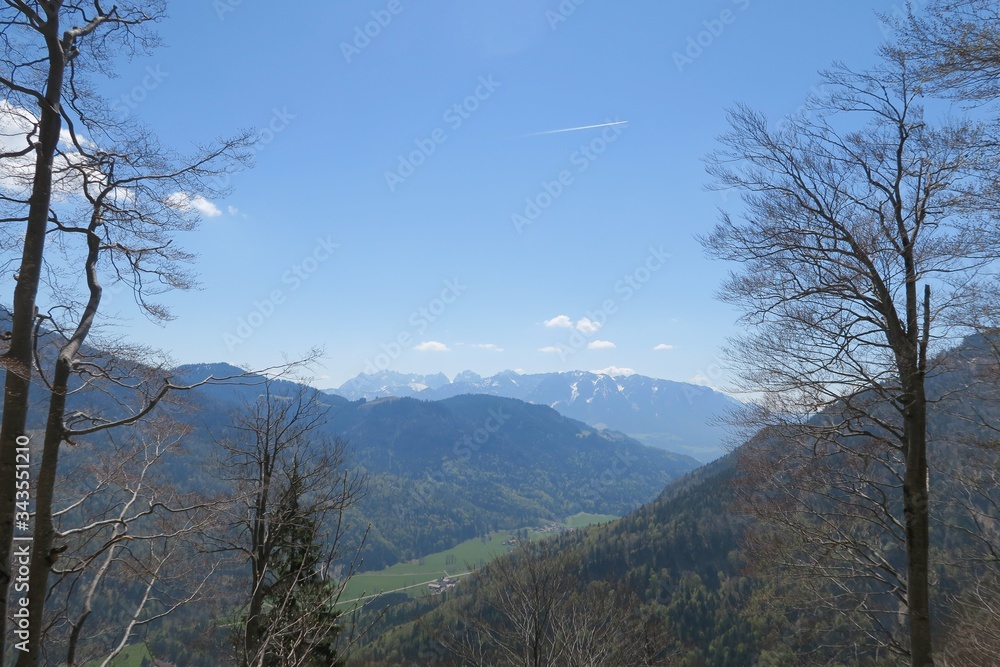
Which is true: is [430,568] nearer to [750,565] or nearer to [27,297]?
→ [750,565]

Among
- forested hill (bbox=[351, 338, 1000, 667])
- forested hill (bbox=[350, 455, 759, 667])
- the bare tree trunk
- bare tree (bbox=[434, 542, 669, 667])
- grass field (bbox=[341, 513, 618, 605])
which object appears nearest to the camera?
the bare tree trunk

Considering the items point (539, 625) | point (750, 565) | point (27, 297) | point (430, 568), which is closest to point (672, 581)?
point (539, 625)

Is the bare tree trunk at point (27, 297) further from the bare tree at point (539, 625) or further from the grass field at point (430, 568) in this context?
the grass field at point (430, 568)

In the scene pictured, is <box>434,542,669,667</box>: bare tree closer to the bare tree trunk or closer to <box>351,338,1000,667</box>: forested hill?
<box>351,338,1000,667</box>: forested hill

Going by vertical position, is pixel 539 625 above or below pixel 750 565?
below

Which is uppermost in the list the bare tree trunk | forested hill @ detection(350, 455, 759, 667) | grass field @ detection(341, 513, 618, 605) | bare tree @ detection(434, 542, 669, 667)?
the bare tree trunk

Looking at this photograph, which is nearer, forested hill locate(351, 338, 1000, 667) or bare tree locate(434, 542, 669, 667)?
forested hill locate(351, 338, 1000, 667)

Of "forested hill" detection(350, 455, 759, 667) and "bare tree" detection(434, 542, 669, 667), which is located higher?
"bare tree" detection(434, 542, 669, 667)

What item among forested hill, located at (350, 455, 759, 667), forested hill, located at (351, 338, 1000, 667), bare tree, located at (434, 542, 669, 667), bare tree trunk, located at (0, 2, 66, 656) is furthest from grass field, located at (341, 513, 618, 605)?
bare tree trunk, located at (0, 2, 66, 656)

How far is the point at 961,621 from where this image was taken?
995 centimetres

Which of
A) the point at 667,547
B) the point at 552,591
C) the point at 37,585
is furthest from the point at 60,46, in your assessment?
the point at 667,547

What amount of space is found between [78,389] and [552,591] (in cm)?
977

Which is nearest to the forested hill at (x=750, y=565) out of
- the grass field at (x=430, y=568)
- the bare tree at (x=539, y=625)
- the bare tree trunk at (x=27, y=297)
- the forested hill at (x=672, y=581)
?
the forested hill at (x=672, y=581)

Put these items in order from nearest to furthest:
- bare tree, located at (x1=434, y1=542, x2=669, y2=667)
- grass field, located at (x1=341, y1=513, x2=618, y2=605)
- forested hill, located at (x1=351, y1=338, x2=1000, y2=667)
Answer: forested hill, located at (x1=351, y1=338, x2=1000, y2=667) < bare tree, located at (x1=434, y1=542, x2=669, y2=667) < grass field, located at (x1=341, y1=513, x2=618, y2=605)
